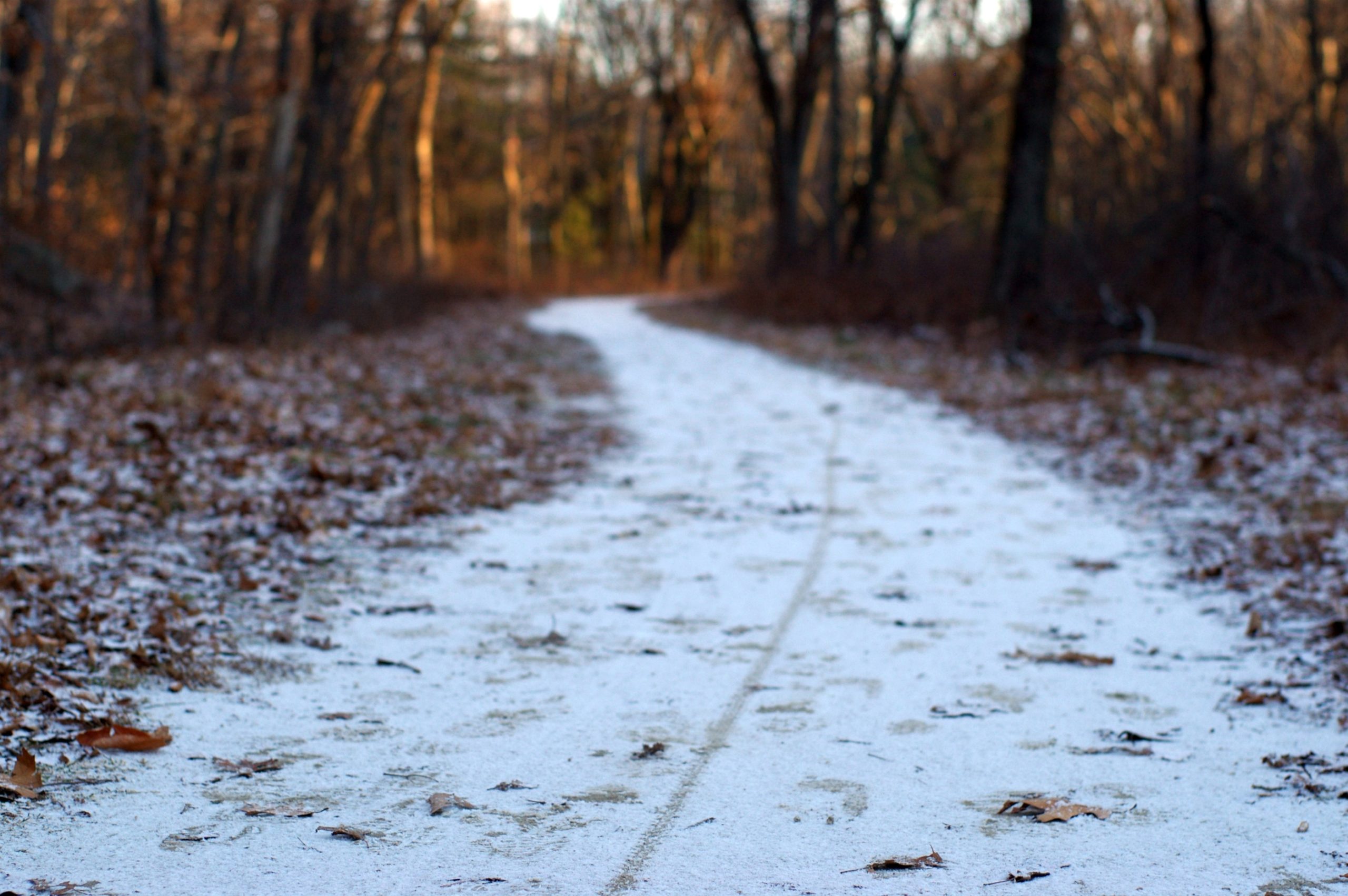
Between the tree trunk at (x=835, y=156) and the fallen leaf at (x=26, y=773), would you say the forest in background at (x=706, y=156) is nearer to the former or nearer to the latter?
the tree trunk at (x=835, y=156)

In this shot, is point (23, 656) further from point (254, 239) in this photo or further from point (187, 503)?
point (254, 239)

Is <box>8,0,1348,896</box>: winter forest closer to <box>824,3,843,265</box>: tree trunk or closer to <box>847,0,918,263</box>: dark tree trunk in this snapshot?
<box>847,0,918,263</box>: dark tree trunk

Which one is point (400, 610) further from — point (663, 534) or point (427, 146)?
point (427, 146)

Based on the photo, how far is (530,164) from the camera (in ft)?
173

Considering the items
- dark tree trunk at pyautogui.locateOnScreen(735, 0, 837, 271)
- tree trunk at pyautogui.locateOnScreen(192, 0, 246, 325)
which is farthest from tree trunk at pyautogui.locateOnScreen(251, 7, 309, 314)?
dark tree trunk at pyautogui.locateOnScreen(735, 0, 837, 271)

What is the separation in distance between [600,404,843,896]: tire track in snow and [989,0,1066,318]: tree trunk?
1097 cm

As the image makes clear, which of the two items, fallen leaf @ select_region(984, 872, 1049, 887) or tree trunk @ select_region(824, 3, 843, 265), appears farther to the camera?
tree trunk @ select_region(824, 3, 843, 265)

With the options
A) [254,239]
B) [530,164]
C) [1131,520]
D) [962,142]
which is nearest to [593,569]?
[1131,520]

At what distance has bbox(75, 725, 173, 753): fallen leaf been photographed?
12.2 ft

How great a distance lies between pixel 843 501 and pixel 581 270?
38.6m

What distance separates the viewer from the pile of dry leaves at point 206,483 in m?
4.75

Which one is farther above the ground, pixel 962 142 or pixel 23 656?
Result: pixel 962 142

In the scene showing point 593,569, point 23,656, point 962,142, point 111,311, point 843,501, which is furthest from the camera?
point 962,142

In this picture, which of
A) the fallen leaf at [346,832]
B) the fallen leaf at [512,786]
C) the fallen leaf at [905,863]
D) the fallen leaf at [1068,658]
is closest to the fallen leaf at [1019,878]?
the fallen leaf at [905,863]
